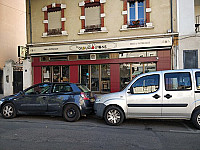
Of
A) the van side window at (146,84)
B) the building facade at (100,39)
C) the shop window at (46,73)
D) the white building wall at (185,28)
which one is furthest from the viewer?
the shop window at (46,73)

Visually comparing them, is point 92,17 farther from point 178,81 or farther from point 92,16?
point 178,81

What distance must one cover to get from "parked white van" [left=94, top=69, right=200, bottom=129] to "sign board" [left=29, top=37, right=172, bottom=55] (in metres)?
5.50

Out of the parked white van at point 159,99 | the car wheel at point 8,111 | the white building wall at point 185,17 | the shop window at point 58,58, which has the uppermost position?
the white building wall at point 185,17

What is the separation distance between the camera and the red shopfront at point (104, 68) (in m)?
11.2

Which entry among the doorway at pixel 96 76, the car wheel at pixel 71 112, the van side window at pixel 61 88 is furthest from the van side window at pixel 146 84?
the doorway at pixel 96 76

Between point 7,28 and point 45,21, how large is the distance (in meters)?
6.70

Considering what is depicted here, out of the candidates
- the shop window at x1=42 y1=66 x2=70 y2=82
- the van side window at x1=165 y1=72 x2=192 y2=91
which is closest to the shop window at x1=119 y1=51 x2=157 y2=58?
the shop window at x1=42 y1=66 x2=70 y2=82

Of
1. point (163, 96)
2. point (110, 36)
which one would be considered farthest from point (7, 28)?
point (163, 96)

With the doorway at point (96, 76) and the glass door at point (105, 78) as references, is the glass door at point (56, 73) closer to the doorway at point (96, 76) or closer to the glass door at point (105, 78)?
the doorway at point (96, 76)

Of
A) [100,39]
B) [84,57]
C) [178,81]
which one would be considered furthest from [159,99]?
[84,57]

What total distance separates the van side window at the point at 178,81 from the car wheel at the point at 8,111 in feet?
20.3

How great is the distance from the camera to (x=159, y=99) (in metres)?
5.75

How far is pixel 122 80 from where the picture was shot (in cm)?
1191

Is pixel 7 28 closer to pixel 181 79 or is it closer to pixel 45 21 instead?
pixel 45 21
